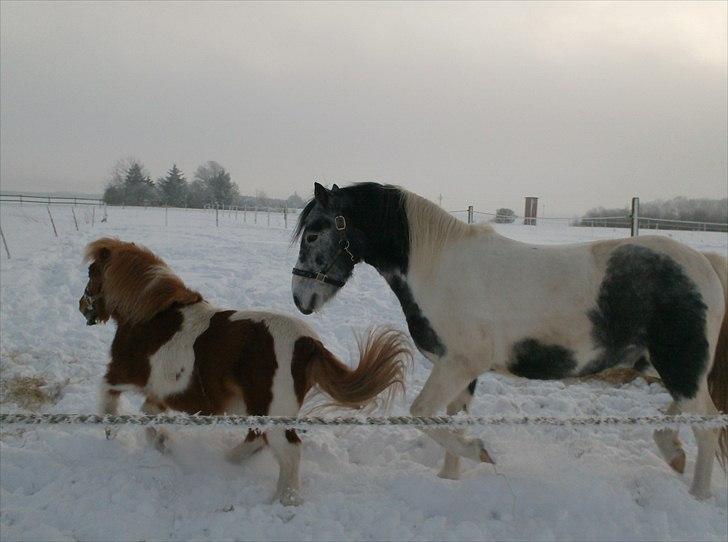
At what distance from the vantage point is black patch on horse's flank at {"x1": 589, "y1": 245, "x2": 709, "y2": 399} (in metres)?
2.79

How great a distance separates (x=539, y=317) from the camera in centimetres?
286

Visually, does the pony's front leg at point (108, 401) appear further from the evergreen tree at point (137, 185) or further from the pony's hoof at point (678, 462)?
the evergreen tree at point (137, 185)

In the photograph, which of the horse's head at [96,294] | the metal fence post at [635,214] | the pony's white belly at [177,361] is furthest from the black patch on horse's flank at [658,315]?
the metal fence post at [635,214]

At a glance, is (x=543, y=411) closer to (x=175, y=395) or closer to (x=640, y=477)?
(x=640, y=477)

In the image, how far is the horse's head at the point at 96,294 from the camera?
141 inches

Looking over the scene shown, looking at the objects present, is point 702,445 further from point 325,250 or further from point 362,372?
point 325,250

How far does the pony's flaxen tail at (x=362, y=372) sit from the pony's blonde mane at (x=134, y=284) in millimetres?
1125

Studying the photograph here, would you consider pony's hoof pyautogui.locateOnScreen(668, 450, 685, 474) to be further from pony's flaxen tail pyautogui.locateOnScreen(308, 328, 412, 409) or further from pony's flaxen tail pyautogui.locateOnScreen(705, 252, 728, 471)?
pony's flaxen tail pyautogui.locateOnScreen(308, 328, 412, 409)

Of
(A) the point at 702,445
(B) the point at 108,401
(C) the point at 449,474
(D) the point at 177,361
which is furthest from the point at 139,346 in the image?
(A) the point at 702,445

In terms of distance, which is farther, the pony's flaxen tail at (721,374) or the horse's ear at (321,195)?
the horse's ear at (321,195)

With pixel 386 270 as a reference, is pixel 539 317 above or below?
below

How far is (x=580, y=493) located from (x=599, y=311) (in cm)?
104

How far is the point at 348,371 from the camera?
2922 mm

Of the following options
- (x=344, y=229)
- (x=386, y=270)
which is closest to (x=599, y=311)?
(x=386, y=270)
